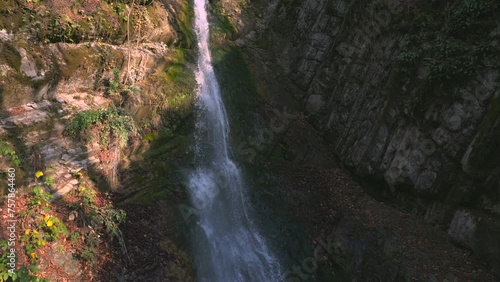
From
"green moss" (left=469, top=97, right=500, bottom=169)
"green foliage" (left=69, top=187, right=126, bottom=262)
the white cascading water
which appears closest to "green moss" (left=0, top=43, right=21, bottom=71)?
"green foliage" (left=69, top=187, right=126, bottom=262)

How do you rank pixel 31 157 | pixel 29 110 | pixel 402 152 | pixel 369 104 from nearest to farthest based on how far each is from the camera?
pixel 31 157, pixel 29 110, pixel 402 152, pixel 369 104

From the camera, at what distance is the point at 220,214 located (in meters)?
11.9

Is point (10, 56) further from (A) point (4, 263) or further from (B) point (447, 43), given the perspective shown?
(B) point (447, 43)

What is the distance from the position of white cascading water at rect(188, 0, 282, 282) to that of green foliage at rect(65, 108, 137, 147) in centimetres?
279

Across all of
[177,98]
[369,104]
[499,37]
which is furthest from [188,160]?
[499,37]

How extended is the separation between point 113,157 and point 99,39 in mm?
4438

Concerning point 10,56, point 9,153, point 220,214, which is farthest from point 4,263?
point 220,214

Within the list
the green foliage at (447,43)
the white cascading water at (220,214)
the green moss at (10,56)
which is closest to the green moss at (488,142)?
the green foliage at (447,43)

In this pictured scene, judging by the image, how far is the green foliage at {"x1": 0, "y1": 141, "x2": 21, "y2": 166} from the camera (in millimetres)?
7895

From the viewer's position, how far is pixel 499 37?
388 inches

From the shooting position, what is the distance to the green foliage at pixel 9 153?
7.89 m

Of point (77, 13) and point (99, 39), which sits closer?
point (77, 13)

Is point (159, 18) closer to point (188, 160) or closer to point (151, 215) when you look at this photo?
point (188, 160)

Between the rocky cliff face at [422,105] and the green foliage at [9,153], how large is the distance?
1119cm
